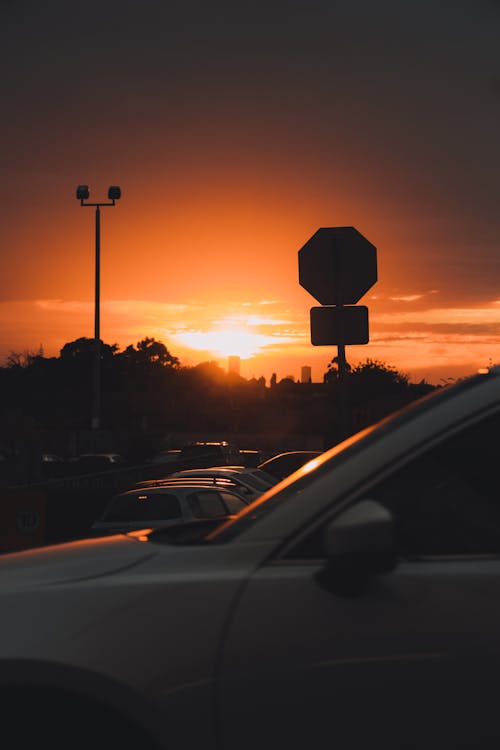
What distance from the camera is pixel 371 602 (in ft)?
8.03

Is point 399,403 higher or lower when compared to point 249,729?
higher

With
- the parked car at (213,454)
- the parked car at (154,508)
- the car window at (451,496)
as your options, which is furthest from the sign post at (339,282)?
the parked car at (213,454)

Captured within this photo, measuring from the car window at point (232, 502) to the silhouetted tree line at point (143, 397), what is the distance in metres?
61.8

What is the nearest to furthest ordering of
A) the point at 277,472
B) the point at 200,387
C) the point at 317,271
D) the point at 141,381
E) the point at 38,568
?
1. the point at 38,568
2. the point at 317,271
3. the point at 277,472
4. the point at 141,381
5. the point at 200,387

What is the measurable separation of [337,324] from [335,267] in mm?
389

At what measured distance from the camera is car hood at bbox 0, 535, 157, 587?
2715mm

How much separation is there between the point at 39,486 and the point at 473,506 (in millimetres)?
19597

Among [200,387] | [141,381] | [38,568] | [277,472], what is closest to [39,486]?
[277,472]

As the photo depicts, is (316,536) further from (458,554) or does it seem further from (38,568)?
(38,568)

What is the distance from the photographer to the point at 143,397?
119688mm

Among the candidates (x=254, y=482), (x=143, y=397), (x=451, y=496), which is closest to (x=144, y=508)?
(x=254, y=482)

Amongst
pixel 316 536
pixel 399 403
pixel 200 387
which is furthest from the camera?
pixel 200 387

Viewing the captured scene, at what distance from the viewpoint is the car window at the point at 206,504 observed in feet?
44.7

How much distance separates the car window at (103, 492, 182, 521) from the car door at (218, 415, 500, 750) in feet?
35.4
